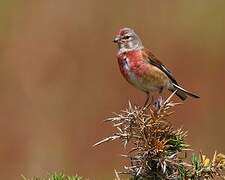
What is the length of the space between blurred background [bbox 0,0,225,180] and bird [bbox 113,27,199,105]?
10.8ft

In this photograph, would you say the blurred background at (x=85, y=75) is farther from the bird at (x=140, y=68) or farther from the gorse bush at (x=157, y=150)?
the gorse bush at (x=157, y=150)

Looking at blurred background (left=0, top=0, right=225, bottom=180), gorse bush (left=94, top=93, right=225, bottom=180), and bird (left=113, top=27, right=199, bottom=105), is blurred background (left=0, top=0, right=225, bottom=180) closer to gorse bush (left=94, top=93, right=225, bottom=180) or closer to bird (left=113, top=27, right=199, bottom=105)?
bird (left=113, top=27, right=199, bottom=105)

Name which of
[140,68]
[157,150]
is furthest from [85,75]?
[157,150]

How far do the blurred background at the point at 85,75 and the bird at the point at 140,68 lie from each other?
329cm

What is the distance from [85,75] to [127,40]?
5.16m

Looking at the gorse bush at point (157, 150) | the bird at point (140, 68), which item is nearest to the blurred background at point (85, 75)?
the bird at point (140, 68)

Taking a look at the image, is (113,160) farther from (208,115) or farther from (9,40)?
(9,40)

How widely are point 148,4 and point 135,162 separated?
873cm

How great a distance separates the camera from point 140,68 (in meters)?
4.83

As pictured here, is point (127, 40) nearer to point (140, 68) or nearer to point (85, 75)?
point (140, 68)

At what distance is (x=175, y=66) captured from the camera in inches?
397

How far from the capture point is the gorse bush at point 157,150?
248cm

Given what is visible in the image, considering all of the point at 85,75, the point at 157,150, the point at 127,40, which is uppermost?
the point at 127,40

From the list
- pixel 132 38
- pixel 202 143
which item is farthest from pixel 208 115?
pixel 132 38
